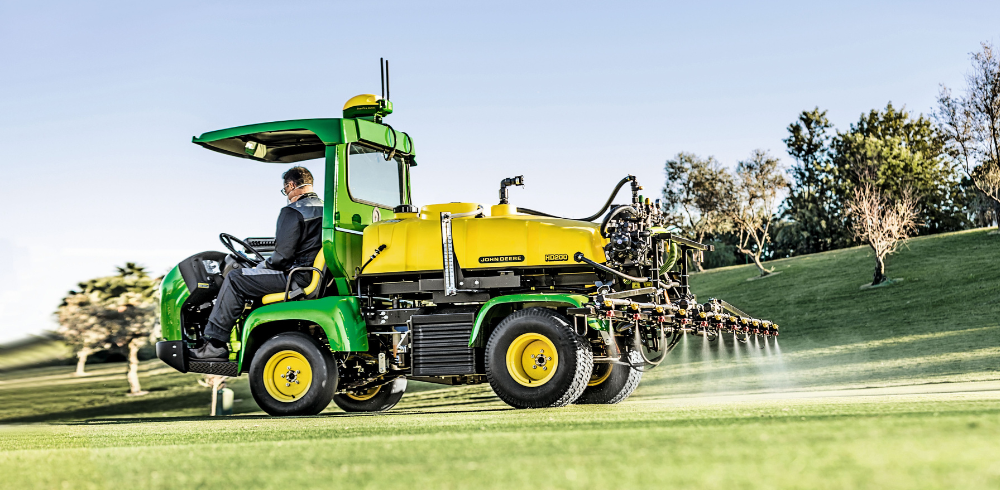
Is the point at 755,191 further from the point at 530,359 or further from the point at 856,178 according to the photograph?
the point at 530,359

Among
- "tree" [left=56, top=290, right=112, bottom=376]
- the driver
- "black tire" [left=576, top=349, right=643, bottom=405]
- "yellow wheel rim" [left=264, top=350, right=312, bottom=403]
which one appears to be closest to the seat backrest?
the driver

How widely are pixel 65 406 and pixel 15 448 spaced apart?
22726mm

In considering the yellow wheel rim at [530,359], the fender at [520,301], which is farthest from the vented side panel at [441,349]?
the yellow wheel rim at [530,359]

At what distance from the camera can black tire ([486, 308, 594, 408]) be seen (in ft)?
29.9

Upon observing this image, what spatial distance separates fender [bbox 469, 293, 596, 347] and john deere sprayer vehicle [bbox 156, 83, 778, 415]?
0.6 inches

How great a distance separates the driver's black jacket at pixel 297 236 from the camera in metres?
10.6

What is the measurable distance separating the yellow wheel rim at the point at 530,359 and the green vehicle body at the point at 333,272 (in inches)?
15.9

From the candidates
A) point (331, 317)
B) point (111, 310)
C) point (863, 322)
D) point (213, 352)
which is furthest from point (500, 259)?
point (863, 322)

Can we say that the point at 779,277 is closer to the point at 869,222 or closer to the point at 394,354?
the point at 869,222

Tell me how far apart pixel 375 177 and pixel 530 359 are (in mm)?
3191

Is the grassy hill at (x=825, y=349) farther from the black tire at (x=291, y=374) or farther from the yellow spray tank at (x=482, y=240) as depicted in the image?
the black tire at (x=291, y=374)

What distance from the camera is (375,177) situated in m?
11.2

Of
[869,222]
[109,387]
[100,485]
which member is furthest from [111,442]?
[869,222]

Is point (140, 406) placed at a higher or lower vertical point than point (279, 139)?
lower
